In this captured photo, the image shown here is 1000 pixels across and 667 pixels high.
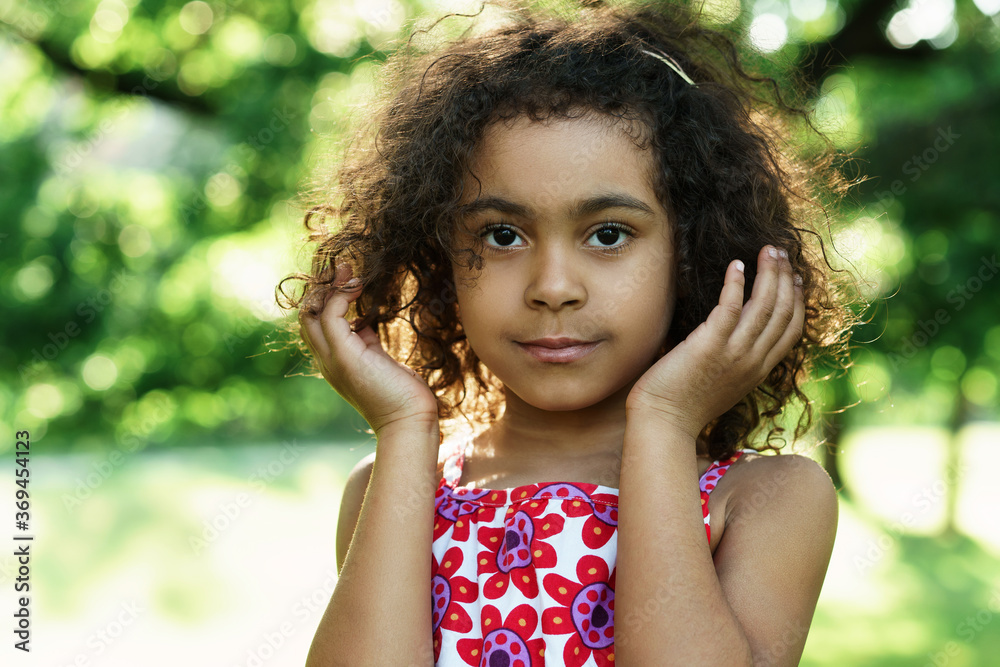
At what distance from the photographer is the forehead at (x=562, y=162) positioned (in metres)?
1.61

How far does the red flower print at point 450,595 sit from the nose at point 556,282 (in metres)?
0.53

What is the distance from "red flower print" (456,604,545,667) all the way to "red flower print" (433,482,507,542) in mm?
178

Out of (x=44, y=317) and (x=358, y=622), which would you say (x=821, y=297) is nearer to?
(x=358, y=622)

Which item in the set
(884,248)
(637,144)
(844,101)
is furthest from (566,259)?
(844,101)

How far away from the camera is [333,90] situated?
682cm

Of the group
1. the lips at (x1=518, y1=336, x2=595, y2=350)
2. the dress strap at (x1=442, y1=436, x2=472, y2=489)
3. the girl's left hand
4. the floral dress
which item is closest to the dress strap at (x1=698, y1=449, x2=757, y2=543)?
Answer: the floral dress

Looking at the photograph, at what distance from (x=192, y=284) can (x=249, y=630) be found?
135 inches

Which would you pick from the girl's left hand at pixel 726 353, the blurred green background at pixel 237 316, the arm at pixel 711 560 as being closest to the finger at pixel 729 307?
the girl's left hand at pixel 726 353

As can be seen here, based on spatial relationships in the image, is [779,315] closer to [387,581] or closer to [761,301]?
[761,301]

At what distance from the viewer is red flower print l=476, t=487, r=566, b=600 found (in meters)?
1.62

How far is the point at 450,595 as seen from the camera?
1.66 m

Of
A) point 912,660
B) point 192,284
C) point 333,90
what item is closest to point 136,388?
point 192,284

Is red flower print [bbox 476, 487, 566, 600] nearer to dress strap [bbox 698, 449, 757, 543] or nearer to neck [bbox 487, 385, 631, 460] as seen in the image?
neck [bbox 487, 385, 631, 460]

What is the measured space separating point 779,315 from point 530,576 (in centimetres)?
69
